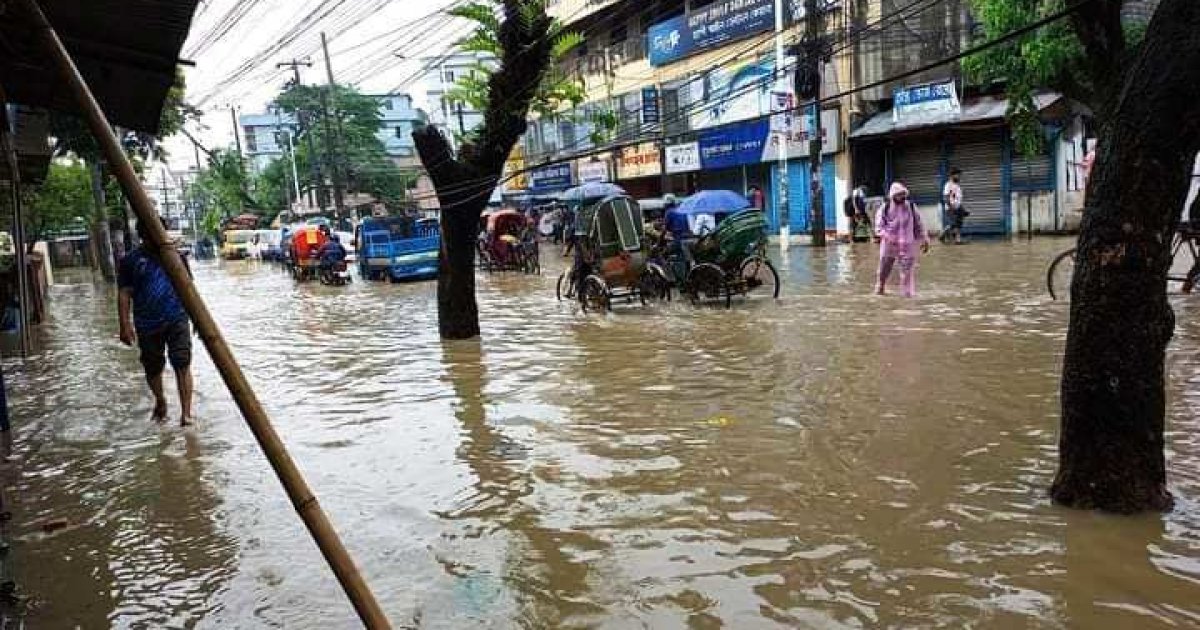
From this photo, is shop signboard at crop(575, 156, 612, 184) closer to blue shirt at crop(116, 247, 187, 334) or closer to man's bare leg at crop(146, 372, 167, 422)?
man's bare leg at crop(146, 372, 167, 422)

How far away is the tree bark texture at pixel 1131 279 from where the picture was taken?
388cm

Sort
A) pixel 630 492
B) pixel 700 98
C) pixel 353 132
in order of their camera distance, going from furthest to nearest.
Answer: pixel 353 132, pixel 700 98, pixel 630 492

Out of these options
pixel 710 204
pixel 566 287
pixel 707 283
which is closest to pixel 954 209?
pixel 710 204

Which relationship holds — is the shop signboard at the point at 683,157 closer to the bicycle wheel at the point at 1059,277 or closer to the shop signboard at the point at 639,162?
the shop signboard at the point at 639,162

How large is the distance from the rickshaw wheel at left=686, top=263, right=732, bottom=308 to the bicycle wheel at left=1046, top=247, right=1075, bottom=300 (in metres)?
4.29

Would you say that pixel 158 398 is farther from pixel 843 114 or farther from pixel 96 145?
pixel 843 114

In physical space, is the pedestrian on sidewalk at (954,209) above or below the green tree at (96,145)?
below

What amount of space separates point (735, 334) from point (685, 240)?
147 inches

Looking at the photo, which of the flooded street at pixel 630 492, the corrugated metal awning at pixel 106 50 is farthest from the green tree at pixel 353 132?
the corrugated metal awning at pixel 106 50

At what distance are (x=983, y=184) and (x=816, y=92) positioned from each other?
5.11 m

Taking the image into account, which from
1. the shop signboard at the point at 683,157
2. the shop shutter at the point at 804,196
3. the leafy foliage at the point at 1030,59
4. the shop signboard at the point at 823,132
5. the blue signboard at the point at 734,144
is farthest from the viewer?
the shop signboard at the point at 683,157

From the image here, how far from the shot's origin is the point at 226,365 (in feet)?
8.71

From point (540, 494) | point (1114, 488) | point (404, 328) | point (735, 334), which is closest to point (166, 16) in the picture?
point (540, 494)

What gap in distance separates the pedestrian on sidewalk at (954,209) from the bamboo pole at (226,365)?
21337mm
